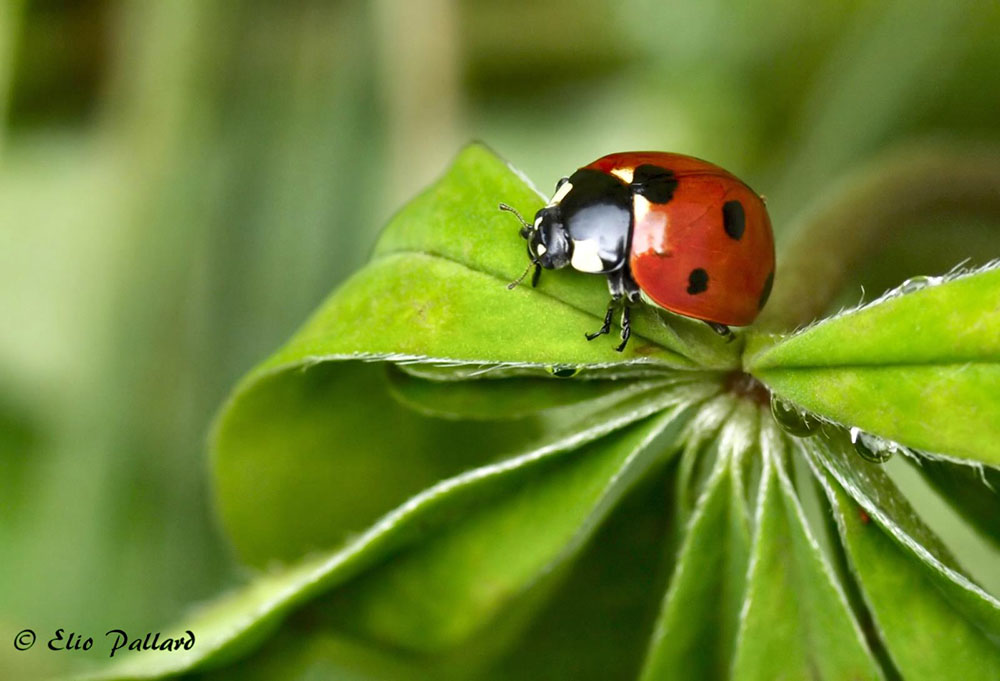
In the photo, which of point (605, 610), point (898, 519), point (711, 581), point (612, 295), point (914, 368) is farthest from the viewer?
point (605, 610)

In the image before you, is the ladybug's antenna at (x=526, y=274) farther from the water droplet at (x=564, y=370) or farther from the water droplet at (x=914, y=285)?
the water droplet at (x=914, y=285)

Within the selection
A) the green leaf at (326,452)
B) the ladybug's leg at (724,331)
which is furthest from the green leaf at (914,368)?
the green leaf at (326,452)

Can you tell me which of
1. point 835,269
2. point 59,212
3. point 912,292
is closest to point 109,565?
point 59,212

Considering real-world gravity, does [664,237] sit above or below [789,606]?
above

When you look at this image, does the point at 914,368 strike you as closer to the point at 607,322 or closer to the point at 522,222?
the point at 607,322

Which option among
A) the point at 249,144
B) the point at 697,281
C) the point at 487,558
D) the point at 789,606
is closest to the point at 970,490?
the point at 789,606
